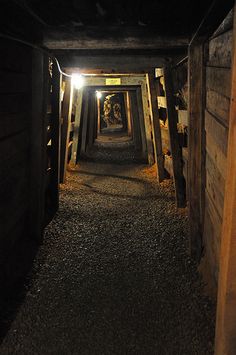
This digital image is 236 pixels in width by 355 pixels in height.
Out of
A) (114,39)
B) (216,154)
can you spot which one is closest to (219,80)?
(216,154)

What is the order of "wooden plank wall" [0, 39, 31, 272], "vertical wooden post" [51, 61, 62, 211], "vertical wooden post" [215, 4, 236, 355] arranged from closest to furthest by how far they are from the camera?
"vertical wooden post" [215, 4, 236, 355], "wooden plank wall" [0, 39, 31, 272], "vertical wooden post" [51, 61, 62, 211]

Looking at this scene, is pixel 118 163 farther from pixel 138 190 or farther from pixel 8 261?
pixel 8 261

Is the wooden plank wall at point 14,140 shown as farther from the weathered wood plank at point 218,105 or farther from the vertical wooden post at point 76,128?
the vertical wooden post at point 76,128

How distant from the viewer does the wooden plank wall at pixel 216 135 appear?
2953mm

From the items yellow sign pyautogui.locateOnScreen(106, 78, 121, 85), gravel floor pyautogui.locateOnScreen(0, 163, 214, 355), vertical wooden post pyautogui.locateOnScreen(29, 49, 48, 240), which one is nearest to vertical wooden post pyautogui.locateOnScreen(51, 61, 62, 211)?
gravel floor pyautogui.locateOnScreen(0, 163, 214, 355)

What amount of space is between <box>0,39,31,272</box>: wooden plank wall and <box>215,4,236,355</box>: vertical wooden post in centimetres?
230

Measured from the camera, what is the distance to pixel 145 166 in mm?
10633

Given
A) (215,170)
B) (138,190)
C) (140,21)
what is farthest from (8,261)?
(138,190)

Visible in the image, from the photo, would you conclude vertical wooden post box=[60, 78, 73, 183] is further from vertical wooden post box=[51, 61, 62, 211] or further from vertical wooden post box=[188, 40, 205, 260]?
vertical wooden post box=[188, 40, 205, 260]

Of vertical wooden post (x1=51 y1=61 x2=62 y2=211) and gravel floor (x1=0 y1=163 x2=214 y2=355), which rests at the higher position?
vertical wooden post (x1=51 y1=61 x2=62 y2=211)

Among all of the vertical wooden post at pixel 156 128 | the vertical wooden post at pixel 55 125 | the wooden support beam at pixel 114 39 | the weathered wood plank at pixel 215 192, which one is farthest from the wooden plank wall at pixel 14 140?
the vertical wooden post at pixel 156 128

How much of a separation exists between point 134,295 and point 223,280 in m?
1.75

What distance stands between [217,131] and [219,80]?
439 millimetres

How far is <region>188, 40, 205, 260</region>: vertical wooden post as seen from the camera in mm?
4195
